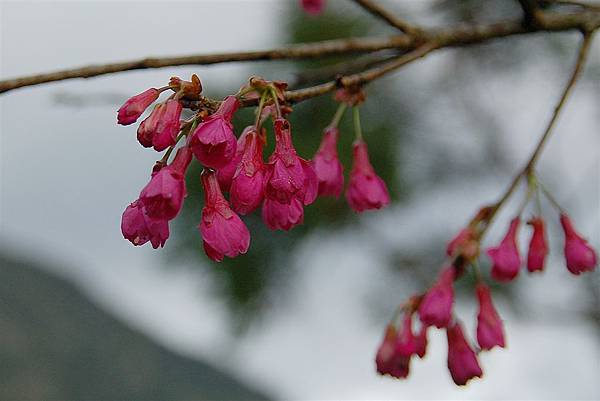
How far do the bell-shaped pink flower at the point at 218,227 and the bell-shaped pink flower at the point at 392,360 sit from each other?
0.40 metres

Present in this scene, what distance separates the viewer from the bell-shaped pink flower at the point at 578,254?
1062mm

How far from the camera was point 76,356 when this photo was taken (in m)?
23.3

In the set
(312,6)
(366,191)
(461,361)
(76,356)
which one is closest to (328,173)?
(366,191)

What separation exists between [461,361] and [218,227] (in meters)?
0.45

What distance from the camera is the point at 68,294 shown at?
27.2 meters

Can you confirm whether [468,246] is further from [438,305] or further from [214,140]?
[214,140]

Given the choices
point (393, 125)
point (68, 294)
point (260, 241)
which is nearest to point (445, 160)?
point (393, 125)

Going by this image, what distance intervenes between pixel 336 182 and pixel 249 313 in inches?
196

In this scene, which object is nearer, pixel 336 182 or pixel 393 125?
pixel 336 182

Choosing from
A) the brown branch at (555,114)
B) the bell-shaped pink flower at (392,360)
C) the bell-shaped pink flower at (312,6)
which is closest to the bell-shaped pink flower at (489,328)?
the bell-shaped pink flower at (392,360)

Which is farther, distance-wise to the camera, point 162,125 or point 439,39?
point 439,39

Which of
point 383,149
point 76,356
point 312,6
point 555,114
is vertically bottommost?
point 555,114

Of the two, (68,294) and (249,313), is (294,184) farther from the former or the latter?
(68,294)

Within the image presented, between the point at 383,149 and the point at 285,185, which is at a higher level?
the point at 383,149
